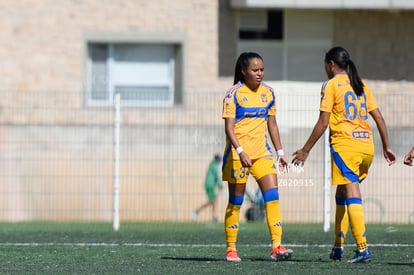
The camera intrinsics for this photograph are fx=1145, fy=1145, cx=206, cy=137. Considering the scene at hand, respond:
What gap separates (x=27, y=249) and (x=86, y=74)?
13622 millimetres

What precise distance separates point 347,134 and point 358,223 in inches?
35.5

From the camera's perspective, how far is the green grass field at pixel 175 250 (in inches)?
435

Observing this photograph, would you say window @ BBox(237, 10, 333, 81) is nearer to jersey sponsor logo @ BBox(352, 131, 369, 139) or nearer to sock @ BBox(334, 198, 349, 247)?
sock @ BBox(334, 198, 349, 247)

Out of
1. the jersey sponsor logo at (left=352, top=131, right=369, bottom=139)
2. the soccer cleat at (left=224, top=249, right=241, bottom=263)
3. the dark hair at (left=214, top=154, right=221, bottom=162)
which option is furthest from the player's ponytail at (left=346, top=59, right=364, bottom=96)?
the dark hair at (left=214, top=154, right=221, bottom=162)

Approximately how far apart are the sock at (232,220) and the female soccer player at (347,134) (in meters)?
0.82

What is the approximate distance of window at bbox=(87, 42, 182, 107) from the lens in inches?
1063

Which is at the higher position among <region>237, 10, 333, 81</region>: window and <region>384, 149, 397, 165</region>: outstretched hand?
<region>237, 10, 333, 81</region>: window

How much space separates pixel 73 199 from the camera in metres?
21.1

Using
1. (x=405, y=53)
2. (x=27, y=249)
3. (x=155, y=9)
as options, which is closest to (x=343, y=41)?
(x=405, y=53)

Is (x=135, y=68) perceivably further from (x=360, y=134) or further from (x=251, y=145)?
(x=360, y=134)

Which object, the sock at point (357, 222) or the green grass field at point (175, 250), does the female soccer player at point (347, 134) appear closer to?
the sock at point (357, 222)

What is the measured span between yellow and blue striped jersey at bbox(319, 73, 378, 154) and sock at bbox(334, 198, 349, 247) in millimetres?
660

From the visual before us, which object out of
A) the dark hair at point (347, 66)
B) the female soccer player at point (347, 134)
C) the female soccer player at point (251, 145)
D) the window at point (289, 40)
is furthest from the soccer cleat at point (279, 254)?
the window at point (289, 40)

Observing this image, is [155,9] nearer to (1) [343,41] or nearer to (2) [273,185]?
(1) [343,41]
